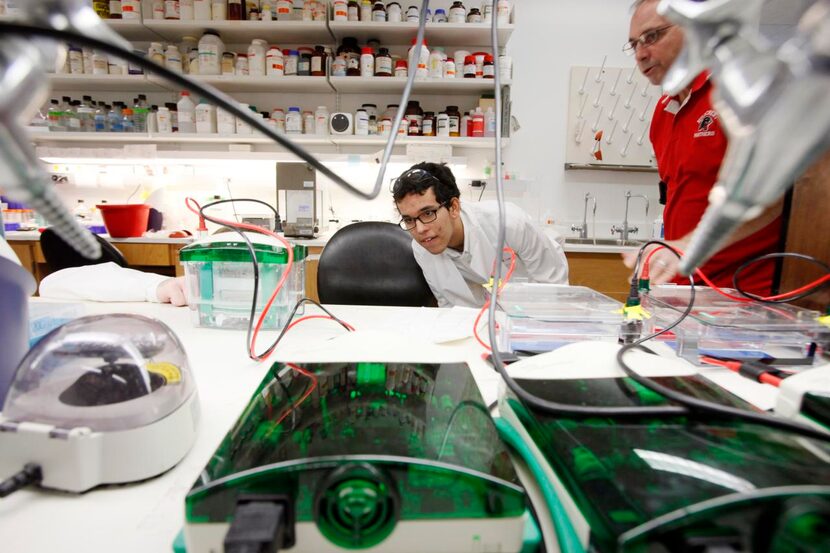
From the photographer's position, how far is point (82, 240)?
0.26 meters

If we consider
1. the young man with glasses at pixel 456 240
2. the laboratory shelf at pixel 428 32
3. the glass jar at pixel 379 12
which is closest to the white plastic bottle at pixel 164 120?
the laboratory shelf at pixel 428 32

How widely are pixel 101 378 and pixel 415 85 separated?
8.73 ft

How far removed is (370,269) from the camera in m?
1.59

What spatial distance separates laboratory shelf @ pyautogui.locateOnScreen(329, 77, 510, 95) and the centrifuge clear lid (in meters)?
2.38

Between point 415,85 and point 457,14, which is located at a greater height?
point 457,14

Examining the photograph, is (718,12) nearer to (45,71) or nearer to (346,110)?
(45,71)

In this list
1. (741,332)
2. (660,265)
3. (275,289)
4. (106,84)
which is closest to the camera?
(741,332)

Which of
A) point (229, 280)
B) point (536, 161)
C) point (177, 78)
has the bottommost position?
point (229, 280)

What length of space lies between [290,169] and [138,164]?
3.68ft

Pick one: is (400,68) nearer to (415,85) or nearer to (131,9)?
(415,85)

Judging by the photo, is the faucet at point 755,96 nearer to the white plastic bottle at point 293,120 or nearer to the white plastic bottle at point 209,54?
the white plastic bottle at point 293,120

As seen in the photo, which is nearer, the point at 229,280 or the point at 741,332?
the point at 741,332

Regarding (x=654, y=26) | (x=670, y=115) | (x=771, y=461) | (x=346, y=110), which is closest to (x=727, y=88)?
(x=771, y=461)

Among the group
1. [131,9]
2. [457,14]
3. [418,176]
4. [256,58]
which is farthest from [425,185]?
[131,9]
